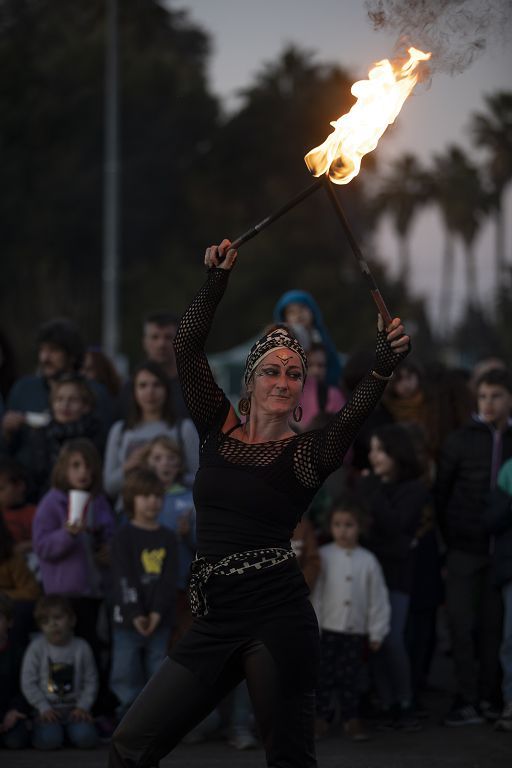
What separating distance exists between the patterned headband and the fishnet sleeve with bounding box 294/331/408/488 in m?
0.31

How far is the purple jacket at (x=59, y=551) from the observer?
26.0 ft

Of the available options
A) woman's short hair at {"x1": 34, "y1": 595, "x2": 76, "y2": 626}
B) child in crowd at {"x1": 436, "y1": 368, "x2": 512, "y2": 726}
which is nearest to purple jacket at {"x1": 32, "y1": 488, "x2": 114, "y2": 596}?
woman's short hair at {"x1": 34, "y1": 595, "x2": 76, "y2": 626}

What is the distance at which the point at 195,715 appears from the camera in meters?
4.64

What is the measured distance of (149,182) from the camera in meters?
47.1

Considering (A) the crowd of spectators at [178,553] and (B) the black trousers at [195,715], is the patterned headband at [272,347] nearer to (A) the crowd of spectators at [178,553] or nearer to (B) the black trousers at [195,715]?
(B) the black trousers at [195,715]

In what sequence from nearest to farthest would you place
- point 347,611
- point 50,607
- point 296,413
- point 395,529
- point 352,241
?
point 352,241 < point 296,413 < point 50,607 < point 347,611 < point 395,529

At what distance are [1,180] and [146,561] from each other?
36.8m

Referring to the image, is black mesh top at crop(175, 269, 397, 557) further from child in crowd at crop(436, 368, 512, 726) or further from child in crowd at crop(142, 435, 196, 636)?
child in crowd at crop(436, 368, 512, 726)

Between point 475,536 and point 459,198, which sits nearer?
point 475,536

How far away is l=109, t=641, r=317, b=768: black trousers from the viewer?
4.56 meters

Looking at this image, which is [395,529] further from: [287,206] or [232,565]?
[287,206]

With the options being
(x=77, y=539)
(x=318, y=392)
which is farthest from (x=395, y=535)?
(x=77, y=539)

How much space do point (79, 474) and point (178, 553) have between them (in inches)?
28.4

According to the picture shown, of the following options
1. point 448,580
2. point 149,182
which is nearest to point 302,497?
point 448,580
